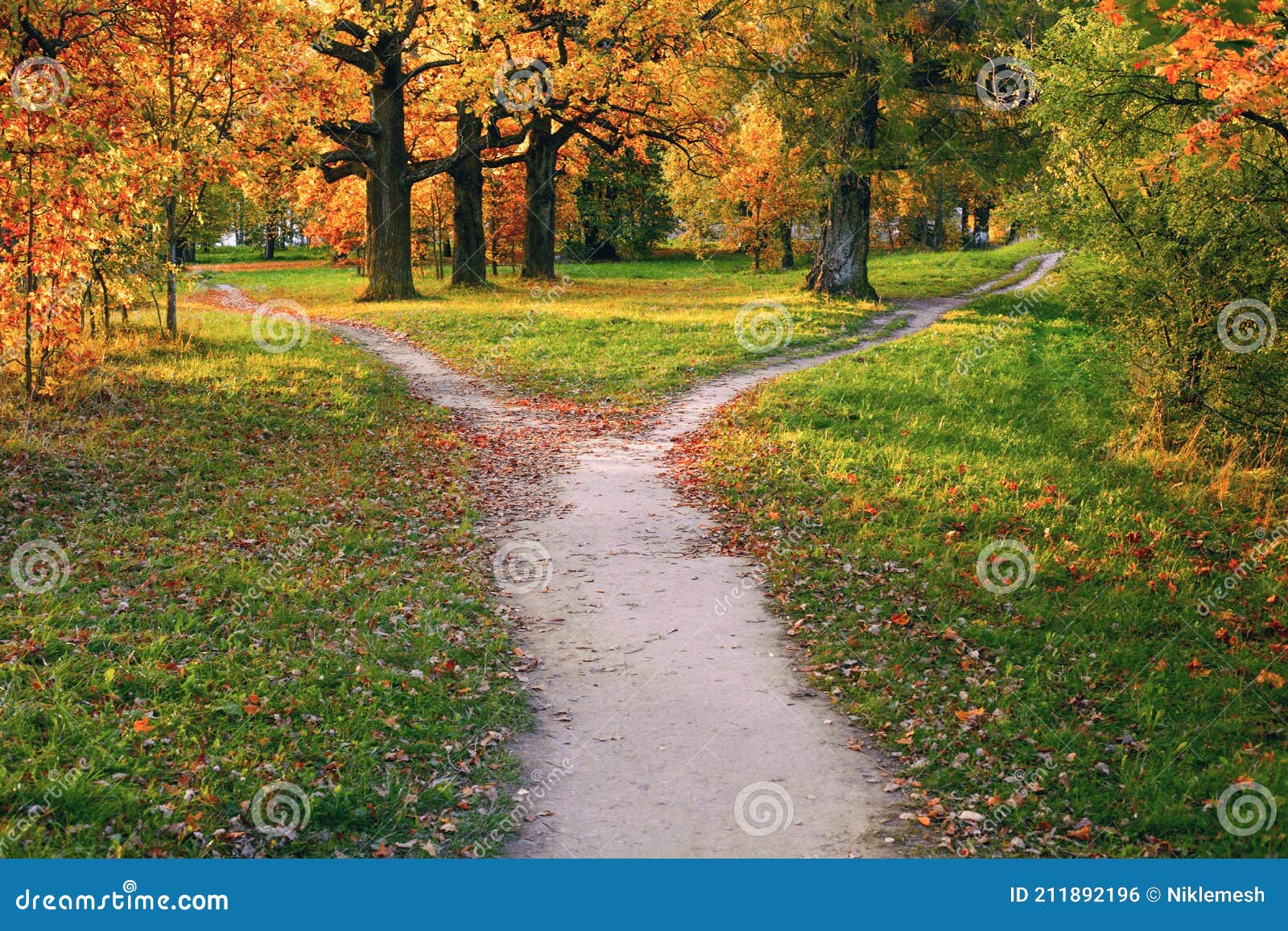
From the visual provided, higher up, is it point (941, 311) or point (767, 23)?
point (767, 23)

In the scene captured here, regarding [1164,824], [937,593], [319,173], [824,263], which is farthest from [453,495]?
[319,173]

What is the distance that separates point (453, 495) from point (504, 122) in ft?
76.6

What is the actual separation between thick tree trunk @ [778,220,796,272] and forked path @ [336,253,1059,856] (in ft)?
122

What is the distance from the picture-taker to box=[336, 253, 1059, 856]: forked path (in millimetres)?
5953

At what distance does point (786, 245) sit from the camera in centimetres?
5009

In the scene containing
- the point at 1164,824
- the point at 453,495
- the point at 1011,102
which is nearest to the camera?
the point at 1164,824

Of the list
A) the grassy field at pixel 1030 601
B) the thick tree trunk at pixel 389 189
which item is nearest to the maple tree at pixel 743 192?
the thick tree trunk at pixel 389 189

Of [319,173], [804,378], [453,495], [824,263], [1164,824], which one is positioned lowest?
[1164,824]

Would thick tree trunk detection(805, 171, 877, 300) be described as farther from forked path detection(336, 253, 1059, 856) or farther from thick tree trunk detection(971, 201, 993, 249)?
thick tree trunk detection(971, 201, 993, 249)

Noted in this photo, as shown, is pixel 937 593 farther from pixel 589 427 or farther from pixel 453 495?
pixel 589 427

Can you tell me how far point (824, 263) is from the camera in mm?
28500

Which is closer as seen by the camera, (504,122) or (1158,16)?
(1158,16)

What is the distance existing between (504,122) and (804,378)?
64.0 ft

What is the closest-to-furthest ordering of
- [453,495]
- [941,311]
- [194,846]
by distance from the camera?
[194,846] → [453,495] → [941,311]
